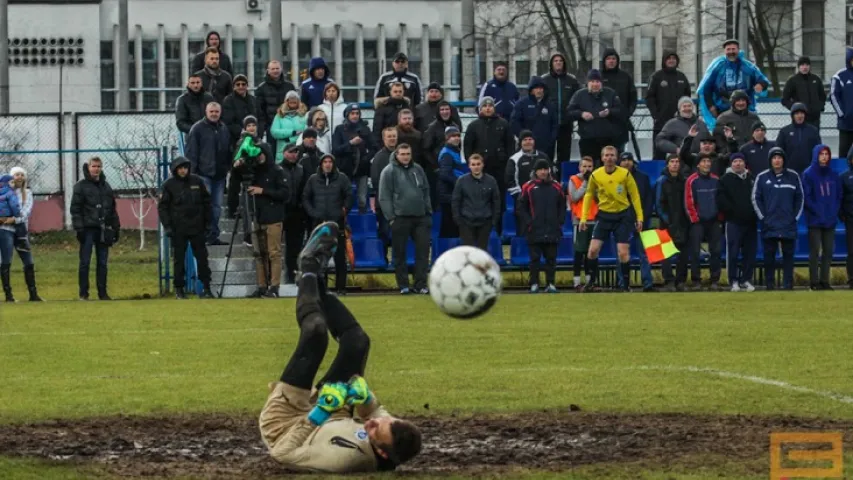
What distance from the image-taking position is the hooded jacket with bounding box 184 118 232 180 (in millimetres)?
23500

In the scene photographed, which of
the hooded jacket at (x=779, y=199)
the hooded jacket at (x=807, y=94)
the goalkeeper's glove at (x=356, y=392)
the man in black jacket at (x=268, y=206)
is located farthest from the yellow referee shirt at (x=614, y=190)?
the goalkeeper's glove at (x=356, y=392)

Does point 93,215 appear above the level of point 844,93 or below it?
below

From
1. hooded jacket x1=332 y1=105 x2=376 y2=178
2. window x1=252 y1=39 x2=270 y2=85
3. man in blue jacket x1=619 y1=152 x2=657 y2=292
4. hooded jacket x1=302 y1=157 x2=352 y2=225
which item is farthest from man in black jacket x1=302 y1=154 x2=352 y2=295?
window x1=252 y1=39 x2=270 y2=85

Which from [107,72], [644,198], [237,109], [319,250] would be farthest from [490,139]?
[107,72]

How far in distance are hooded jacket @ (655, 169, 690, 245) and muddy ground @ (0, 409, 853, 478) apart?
12.8 metres

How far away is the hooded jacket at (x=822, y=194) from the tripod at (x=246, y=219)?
8320mm

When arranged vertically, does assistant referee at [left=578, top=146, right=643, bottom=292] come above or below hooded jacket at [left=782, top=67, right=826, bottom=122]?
below

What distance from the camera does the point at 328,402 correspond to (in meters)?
9.30

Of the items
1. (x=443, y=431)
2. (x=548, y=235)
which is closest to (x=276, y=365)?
(x=443, y=431)

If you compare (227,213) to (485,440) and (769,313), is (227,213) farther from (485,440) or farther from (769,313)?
(485,440)

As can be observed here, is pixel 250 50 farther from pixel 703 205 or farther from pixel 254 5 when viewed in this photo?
pixel 703 205

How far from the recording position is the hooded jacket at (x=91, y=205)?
23812 mm

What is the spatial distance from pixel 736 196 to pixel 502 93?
429 cm

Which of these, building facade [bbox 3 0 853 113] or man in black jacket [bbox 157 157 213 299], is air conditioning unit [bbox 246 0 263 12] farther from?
man in black jacket [bbox 157 157 213 299]
